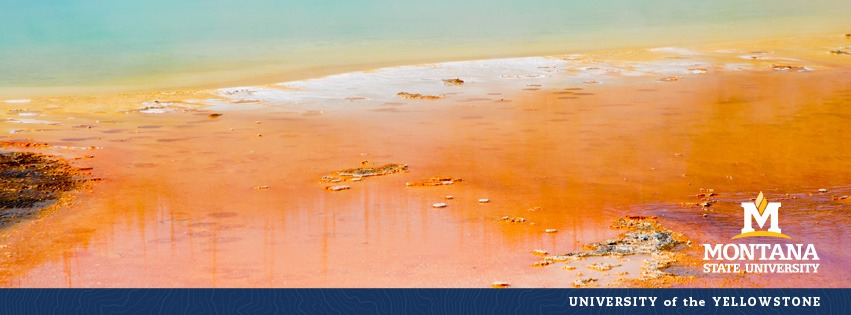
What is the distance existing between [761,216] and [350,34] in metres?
15.4

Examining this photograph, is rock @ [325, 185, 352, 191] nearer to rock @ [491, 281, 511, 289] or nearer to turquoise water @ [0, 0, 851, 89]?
rock @ [491, 281, 511, 289]

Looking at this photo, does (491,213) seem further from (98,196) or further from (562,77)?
(562,77)

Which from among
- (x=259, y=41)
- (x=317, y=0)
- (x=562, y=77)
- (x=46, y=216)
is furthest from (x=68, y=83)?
(x=317, y=0)

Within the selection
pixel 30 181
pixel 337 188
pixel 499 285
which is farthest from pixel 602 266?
pixel 30 181

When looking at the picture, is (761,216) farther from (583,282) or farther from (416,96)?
(416,96)

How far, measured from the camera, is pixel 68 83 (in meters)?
14.2

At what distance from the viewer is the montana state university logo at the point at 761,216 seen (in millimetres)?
5602

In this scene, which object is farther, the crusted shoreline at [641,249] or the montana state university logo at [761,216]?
the montana state university logo at [761,216]

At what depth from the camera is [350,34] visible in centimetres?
2050

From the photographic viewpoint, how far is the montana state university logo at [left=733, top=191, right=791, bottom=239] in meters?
5.60

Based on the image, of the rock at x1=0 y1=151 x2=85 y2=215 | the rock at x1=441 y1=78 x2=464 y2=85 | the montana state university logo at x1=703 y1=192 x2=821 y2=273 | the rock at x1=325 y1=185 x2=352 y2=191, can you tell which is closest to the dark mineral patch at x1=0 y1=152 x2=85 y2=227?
the rock at x1=0 y1=151 x2=85 y2=215

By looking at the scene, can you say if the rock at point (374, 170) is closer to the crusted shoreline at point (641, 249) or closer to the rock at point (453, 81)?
the crusted shoreline at point (641, 249)

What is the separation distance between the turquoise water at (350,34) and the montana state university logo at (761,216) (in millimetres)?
9227

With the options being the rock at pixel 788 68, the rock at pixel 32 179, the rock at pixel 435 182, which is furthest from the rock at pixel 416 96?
the rock at pixel 788 68
